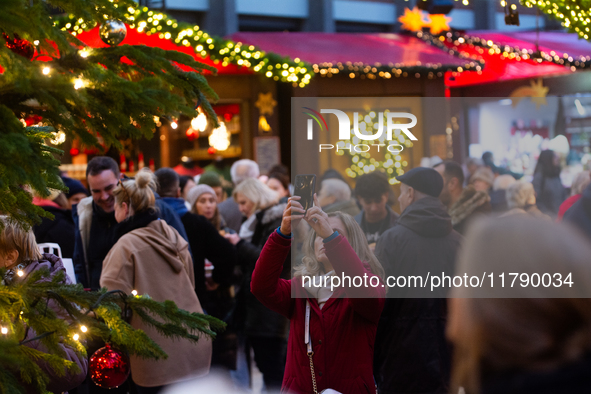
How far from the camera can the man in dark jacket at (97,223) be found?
4.62 meters

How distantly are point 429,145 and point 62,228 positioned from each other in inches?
133

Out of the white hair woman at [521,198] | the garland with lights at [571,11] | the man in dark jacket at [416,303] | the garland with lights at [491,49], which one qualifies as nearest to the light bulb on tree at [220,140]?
the garland with lights at [491,49]

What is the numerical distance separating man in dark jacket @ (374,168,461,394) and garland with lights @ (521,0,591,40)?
2.27 meters

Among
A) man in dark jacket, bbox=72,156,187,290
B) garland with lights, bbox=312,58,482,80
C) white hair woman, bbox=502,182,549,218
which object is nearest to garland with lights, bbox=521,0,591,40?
white hair woman, bbox=502,182,549,218

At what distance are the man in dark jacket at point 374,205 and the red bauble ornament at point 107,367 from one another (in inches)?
63.0

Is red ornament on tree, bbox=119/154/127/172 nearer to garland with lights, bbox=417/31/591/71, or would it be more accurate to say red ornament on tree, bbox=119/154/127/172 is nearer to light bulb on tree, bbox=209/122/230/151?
light bulb on tree, bbox=209/122/230/151

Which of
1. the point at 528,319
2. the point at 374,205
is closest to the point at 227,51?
the point at 374,205

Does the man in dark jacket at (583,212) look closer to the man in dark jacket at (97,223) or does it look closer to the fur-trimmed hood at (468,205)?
the fur-trimmed hood at (468,205)

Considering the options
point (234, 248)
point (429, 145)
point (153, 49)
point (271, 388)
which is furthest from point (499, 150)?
point (271, 388)

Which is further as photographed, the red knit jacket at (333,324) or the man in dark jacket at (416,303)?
the man in dark jacket at (416,303)

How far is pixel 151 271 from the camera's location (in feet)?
13.4

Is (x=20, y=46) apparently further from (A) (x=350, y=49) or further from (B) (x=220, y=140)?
(A) (x=350, y=49)

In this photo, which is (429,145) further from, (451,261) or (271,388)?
(271,388)

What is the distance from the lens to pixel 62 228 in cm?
530
